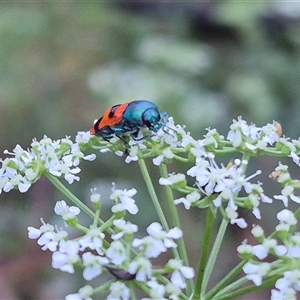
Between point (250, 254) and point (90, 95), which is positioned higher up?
point (250, 254)

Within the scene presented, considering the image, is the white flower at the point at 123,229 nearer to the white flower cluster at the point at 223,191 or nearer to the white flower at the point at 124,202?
the white flower at the point at 124,202

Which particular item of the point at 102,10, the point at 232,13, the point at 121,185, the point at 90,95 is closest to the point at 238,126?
the point at 121,185

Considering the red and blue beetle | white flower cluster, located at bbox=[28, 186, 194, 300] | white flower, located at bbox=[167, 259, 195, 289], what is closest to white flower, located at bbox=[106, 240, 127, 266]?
white flower cluster, located at bbox=[28, 186, 194, 300]

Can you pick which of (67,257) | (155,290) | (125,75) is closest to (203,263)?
(155,290)

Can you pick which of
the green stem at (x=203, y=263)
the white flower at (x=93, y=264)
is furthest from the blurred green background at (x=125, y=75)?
the white flower at (x=93, y=264)

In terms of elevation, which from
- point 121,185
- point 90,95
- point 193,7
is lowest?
point 121,185

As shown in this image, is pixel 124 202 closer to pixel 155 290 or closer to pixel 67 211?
pixel 67 211

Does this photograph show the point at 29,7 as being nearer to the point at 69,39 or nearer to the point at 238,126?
the point at 69,39
